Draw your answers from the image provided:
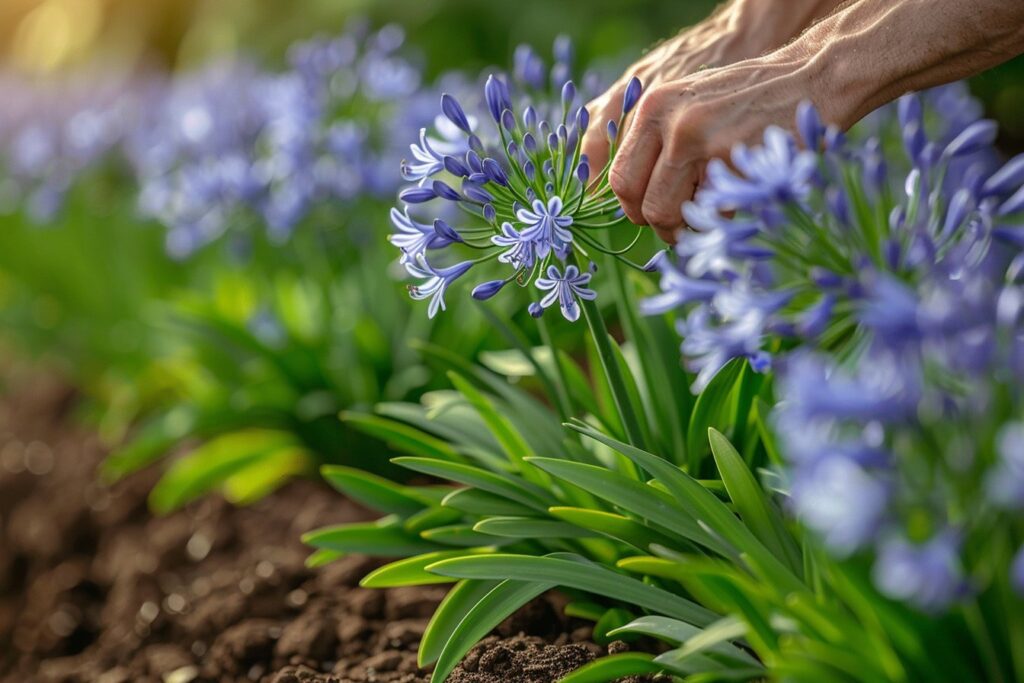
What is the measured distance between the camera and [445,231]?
1839 millimetres

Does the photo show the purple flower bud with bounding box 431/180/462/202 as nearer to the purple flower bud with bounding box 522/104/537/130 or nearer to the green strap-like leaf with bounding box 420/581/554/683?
the purple flower bud with bounding box 522/104/537/130

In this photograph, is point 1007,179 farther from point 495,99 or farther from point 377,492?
point 377,492

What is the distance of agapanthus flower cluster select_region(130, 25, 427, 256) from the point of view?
133 inches

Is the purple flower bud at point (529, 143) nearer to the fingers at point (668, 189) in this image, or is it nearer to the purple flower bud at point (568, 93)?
the purple flower bud at point (568, 93)

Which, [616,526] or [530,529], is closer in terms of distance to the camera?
[616,526]

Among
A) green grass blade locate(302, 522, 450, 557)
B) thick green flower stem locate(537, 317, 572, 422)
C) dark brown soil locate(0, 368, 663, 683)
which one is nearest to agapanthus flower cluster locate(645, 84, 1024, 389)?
thick green flower stem locate(537, 317, 572, 422)

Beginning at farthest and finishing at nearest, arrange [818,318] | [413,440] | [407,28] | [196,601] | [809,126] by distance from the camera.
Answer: [407,28], [196,601], [413,440], [809,126], [818,318]

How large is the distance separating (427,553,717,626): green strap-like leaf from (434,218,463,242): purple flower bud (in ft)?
1.85

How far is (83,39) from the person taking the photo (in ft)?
33.4

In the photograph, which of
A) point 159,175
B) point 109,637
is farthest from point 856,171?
point 159,175

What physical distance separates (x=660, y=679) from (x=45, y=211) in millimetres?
4058

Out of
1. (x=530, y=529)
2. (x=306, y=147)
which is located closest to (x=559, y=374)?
(x=530, y=529)

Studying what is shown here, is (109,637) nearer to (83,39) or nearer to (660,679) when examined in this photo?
(660,679)

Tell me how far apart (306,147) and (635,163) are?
1.80 m
